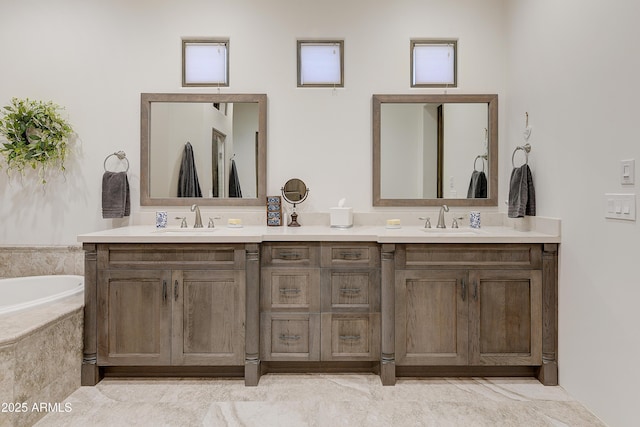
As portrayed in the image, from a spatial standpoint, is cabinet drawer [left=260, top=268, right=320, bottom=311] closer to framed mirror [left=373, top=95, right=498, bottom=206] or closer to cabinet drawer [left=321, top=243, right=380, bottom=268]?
cabinet drawer [left=321, top=243, right=380, bottom=268]

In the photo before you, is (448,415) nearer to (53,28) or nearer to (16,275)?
(16,275)

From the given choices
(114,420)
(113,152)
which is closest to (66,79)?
(113,152)

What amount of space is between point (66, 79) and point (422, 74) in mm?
2557

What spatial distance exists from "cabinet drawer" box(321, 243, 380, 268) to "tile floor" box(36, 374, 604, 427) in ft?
2.25

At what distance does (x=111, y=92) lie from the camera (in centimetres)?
291

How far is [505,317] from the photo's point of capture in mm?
2309

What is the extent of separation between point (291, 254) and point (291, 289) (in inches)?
8.1

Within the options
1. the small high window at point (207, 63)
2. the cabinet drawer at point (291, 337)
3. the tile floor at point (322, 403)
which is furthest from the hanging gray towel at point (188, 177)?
the tile floor at point (322, 403)

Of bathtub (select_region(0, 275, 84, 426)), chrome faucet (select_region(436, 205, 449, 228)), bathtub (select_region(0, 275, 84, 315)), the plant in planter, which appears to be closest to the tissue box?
chrome faucet (select_region(436, 205, 449, 228))

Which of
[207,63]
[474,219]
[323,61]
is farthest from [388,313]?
[207,63]

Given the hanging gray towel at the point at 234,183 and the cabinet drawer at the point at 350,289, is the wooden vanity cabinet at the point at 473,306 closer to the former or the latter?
the cabinet drawer at the point at 350,289

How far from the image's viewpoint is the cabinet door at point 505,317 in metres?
2.30

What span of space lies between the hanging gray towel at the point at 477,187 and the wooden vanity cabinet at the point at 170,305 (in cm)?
168

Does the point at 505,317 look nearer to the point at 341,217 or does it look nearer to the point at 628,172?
the point at 628,172
